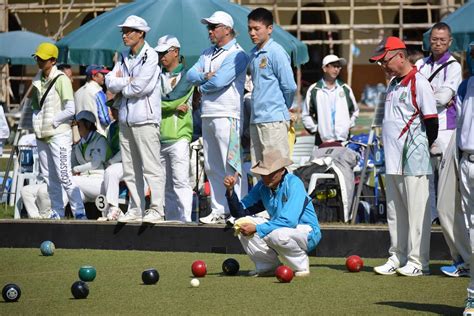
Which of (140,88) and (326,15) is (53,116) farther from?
(326,15)

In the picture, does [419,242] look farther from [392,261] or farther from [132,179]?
[132,179]

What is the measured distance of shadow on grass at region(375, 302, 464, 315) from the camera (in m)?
8.10

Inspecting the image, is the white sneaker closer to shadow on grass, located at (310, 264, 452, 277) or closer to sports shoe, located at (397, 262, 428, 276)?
shadow on grass, located at (310, 264, 452, 277)

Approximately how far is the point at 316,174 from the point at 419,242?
14.0ft

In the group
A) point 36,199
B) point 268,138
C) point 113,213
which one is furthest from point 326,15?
point 268,138

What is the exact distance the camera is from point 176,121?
12891 millimetres

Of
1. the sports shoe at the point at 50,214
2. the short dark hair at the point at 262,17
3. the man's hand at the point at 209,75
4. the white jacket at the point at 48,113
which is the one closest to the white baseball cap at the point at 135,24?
the man's hand at the point at 209,75

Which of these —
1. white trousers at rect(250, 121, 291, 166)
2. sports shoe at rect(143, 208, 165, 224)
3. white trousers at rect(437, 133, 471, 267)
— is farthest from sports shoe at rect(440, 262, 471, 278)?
sports shoe at rect(143, 208, 165, 224)

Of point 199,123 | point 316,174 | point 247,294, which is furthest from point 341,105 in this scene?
point 247,294

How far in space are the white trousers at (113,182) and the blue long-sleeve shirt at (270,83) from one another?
2321mm

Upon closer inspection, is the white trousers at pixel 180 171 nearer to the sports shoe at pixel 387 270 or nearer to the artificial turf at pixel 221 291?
the artificial turf at pixel 221 291

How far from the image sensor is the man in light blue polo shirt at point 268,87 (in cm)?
1177

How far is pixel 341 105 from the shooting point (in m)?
15.5

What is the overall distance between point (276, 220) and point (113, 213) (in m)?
3.77
